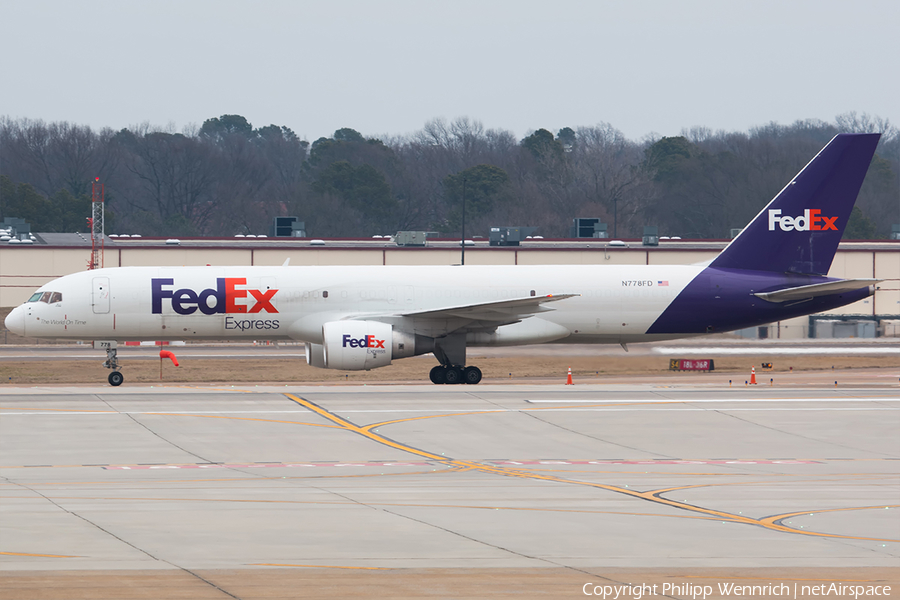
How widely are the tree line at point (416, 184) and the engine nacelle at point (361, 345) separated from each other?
3742 inches

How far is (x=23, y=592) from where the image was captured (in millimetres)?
11758

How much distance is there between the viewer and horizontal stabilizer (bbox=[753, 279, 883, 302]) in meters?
37.6

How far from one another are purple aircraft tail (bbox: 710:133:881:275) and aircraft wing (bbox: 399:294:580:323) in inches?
286

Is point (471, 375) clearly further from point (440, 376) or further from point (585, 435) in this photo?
point (585, 435)

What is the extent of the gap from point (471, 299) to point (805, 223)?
12258mm

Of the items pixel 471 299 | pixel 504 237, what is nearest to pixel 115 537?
pixel 471 299

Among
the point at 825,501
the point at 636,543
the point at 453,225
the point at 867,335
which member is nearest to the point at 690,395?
the point at 825,501

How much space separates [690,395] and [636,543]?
2051 centimetres

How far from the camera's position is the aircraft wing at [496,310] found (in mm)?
36062

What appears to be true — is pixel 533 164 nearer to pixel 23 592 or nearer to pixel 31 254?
pixel 31 254

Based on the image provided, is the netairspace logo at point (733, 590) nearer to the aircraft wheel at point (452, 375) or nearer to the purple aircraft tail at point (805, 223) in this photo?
the aircraft wheel at point (452, 375)

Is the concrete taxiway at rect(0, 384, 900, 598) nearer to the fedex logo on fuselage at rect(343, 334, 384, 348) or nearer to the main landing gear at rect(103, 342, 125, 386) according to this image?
the fedex logo on fuselage at rect(343, 334, 384, 348)

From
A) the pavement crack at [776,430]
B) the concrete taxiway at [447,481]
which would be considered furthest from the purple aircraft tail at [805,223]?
the pavement crack at [776,430]

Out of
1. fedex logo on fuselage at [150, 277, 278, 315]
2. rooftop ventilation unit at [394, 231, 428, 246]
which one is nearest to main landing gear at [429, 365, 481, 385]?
fedex logo on fuselage at [150, 277, 278, 315]
